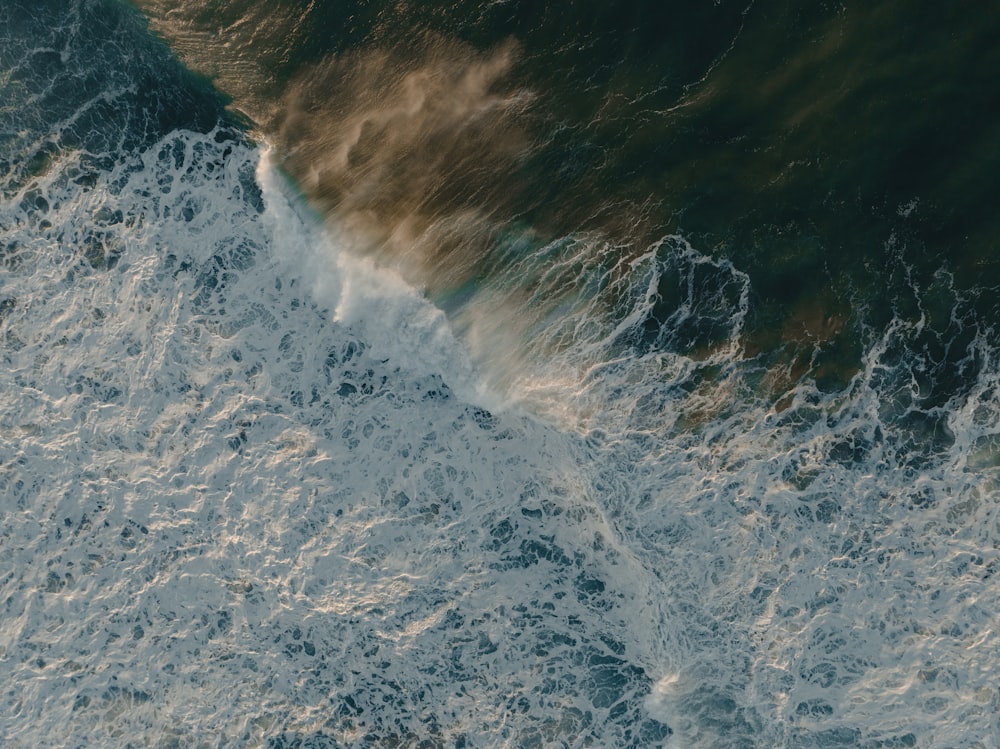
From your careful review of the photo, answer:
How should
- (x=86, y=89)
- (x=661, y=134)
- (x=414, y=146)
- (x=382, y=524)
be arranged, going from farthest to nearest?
1. (x=86, y=89)
2. (x=382, y=524)
3. (x=414, y=146)
4. (x=661, y=134)

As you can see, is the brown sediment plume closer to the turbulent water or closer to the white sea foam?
the turbulent water

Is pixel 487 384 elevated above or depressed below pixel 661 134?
below

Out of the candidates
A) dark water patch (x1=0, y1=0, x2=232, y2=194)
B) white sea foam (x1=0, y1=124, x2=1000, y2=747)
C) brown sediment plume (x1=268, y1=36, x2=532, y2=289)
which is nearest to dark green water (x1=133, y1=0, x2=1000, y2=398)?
brown sediment plume (x1=268, y1=36, x2=532, y2=289)

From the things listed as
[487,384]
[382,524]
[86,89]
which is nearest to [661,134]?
[487,384]

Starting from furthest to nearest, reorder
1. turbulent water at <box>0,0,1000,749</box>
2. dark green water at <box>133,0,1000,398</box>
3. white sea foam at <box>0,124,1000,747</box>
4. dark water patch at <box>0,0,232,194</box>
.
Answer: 1. dark water patch at <box>0,0,232,194</box>
2. white sea foam at <box>0,124,1000,747</box>
3. turbulent water at <box>0,0,1000,749</box>
4. dark green water at <box>133,0,1000,398</box>

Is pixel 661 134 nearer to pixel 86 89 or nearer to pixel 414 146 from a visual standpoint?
pixel 414 146

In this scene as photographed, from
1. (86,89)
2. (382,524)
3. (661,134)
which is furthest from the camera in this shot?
(86,89)

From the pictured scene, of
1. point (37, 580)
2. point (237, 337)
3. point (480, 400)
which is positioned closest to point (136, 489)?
point (37, 580)
